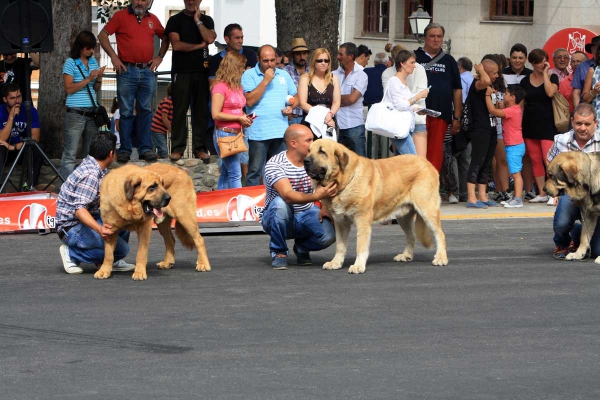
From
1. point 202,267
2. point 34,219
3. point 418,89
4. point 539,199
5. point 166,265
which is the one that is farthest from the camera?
point 539,199

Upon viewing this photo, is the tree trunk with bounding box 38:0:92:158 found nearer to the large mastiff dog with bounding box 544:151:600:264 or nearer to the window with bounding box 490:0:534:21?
the large mastiff dog with bounding box 544:151:600:264

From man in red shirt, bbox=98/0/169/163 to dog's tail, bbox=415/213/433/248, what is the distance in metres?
5.75

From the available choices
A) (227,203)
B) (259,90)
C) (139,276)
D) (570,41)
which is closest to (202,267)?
(139,276)

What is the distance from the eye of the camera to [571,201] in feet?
37.2

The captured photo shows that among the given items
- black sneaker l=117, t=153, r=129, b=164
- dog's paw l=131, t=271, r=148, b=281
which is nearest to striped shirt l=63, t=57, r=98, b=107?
black sneaker l=117, t=153, r=129, b=164

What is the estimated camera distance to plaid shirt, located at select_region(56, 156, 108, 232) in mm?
10445

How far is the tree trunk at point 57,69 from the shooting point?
57.1ft

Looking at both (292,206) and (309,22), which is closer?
(292,206)

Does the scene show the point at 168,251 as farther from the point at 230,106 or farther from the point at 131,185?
the point at 230,106

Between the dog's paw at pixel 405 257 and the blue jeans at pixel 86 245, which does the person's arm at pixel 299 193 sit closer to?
the dog's paw at pixel 405 257

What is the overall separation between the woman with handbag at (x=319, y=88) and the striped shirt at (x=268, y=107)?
312 mm

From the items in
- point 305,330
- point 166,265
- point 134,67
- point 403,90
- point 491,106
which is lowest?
point 166,265

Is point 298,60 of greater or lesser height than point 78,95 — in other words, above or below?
above

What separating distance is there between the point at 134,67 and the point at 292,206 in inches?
226
